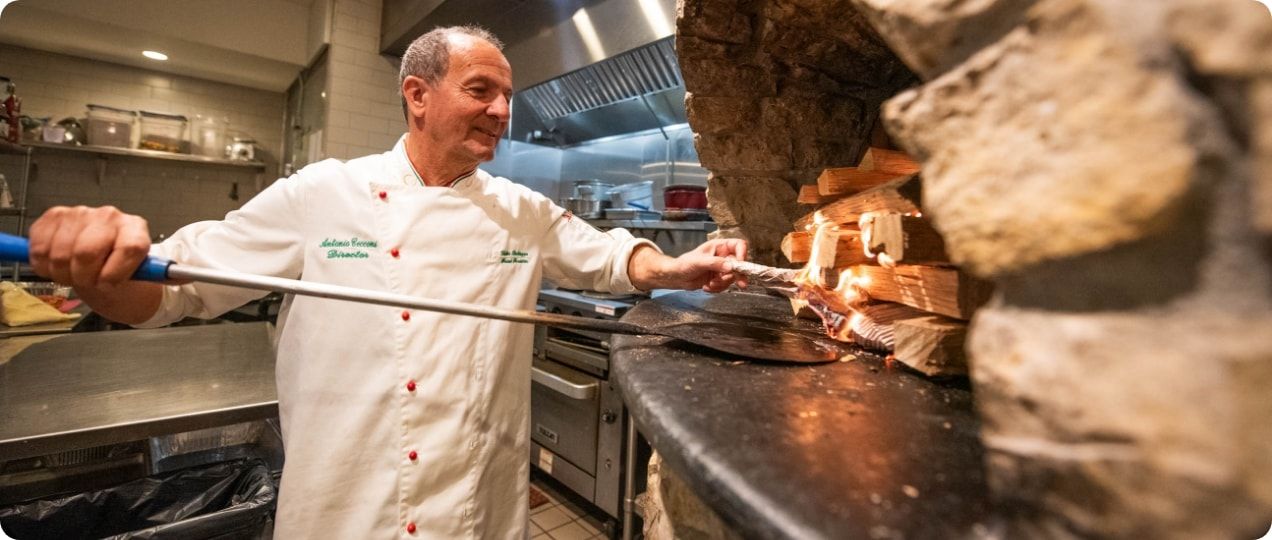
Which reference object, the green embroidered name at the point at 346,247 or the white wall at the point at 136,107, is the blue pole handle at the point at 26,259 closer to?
the green embroidered name at the point at 346,247

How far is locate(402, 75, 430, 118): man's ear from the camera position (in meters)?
1.80

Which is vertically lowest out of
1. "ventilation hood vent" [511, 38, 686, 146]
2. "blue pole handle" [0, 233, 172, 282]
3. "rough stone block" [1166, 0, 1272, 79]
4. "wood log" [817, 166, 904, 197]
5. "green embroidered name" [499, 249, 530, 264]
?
"blue pole handle" [0, 233, 172, 282]

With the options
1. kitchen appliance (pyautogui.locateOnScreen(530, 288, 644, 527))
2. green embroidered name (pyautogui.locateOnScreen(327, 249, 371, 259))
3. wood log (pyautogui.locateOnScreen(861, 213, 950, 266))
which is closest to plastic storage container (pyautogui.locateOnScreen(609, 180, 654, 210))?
kitchen appliance (pyautogui.locateOnScreen(530, 288, 644, 527))

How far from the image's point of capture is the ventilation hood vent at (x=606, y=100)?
406 centimetres

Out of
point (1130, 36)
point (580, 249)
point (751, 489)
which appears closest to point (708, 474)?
point (751, 489)

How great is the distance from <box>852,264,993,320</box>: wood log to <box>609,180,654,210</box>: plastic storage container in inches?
135

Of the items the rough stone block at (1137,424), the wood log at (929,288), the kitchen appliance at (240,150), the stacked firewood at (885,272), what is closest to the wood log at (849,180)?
the stacked firewood at (885,272)

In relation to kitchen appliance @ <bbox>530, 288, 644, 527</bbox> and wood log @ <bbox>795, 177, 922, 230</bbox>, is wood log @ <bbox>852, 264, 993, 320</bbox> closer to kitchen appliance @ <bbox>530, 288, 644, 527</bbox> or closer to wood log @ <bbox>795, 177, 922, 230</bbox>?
wood log @ <bbox>795, 177, 922, 230</bbox>

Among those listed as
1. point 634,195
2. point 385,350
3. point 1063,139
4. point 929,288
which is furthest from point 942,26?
point 634,195

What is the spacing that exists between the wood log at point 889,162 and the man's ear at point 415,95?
1483mm

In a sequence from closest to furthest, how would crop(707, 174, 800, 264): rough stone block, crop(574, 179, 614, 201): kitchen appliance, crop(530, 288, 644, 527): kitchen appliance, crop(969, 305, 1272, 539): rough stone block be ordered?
crop(969, 305, 1272, 539): rough stone block → crop(707, 174, 800, 264): rough stone block → crop(530, 288, 644, 527): kitchen appliance → crop(574, 179, 614, 201): kitchen appliance

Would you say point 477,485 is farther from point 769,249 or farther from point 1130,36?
point 1130,36

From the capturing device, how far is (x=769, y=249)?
2.41 m

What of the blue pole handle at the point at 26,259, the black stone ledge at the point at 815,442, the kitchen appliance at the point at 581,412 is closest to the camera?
the black stone ledge at the point at 815,442
